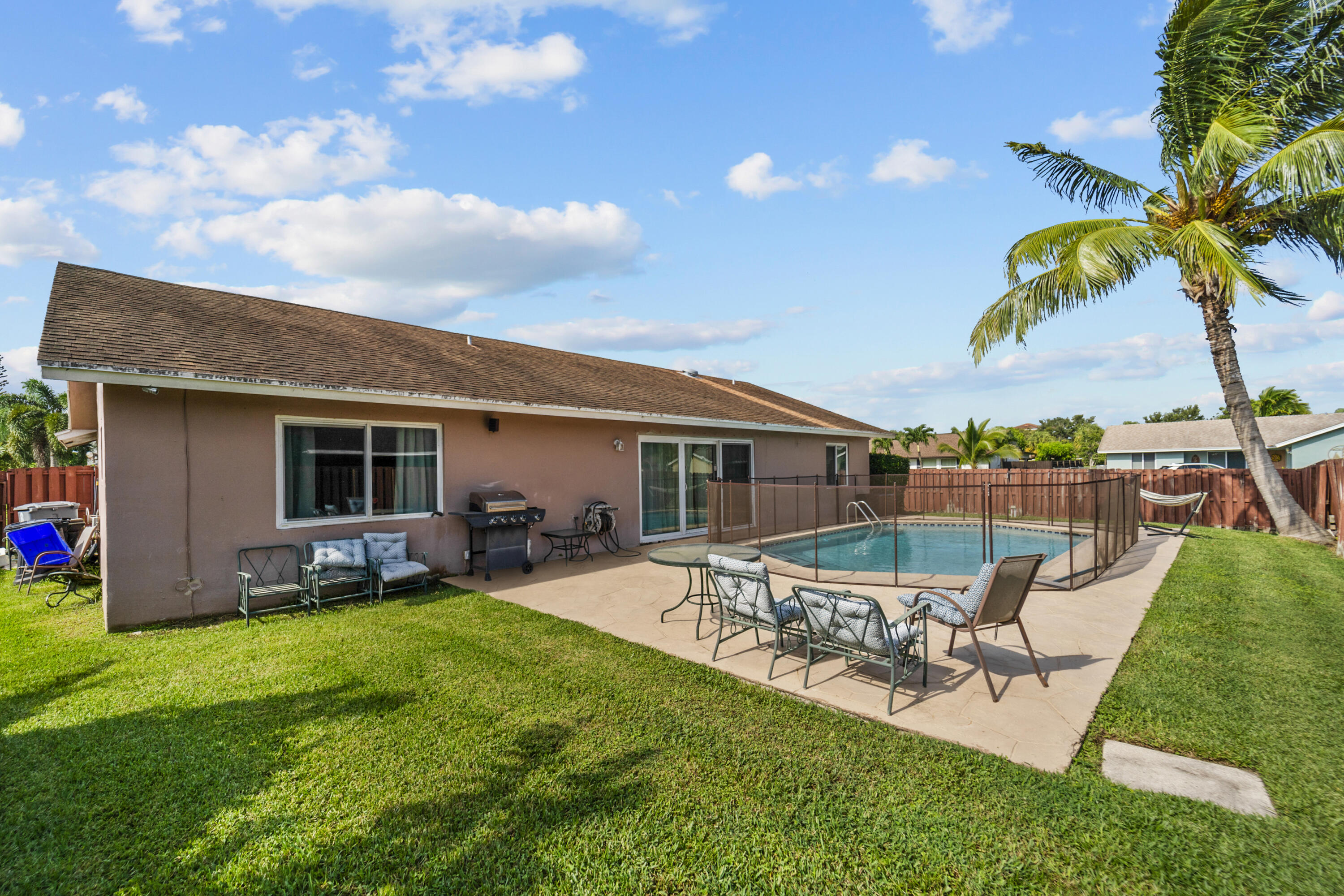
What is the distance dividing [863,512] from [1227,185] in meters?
10.5

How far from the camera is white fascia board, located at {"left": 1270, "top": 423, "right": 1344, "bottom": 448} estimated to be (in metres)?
25.1

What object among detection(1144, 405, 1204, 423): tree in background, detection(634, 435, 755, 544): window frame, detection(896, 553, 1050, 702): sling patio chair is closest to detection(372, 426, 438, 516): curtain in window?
detection(634, 435, 755, 544): window frame

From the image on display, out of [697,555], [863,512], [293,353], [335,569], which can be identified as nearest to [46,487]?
[293,353]

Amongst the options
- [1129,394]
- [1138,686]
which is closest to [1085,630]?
[1138,686]

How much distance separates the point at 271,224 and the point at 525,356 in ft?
17.7

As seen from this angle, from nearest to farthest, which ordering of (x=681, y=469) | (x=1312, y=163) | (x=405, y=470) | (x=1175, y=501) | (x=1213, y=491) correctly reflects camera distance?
Answer: (x=405, y=470) < (x=1312, y=163) < (x=1175, y=501) < (x=681, y=469) < (x=1213, y=491)

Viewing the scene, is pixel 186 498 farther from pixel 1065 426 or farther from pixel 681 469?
pixel 1065 426

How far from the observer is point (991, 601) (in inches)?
177

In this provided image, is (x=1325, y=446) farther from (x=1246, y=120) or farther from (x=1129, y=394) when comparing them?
(x=1246, y=120)

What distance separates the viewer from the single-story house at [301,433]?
6469 mm

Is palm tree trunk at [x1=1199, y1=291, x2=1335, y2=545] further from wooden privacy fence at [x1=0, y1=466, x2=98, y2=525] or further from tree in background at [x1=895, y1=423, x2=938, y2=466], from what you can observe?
tree in background at [x1=895, y1=423, x2=938, y2=466]

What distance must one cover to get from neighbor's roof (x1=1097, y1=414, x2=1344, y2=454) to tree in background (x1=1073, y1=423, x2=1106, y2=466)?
1578cm

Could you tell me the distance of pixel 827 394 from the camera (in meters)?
25.9

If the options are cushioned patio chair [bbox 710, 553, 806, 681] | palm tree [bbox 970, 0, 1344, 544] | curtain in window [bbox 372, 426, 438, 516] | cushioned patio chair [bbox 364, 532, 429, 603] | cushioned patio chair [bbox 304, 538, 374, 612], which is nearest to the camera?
cushioned patio chair [bbox 710, 553, 806, 681]
